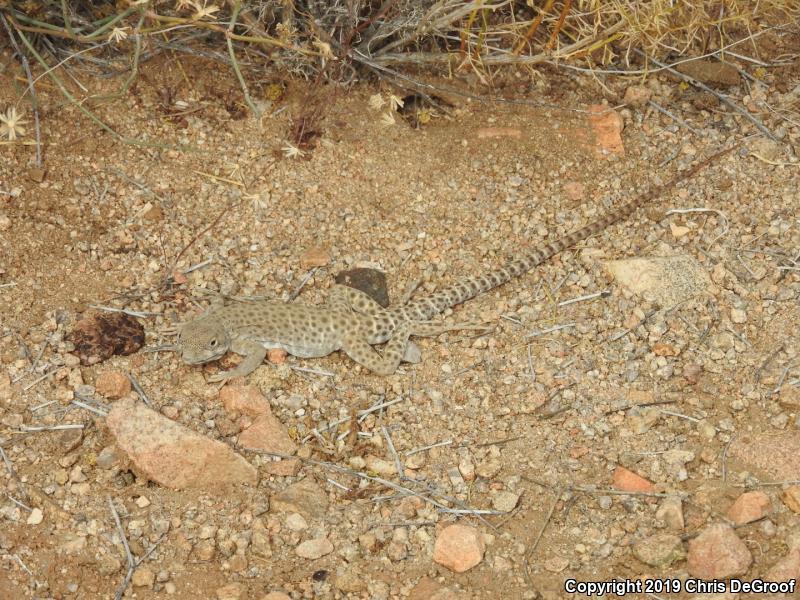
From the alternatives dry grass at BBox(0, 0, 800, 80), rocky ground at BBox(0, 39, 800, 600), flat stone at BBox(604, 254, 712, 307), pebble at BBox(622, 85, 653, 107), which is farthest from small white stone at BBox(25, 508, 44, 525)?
pebble at BBox(622, 85, 653, 107)

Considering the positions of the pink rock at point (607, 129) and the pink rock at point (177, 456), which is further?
the pink rock at point (607, 129)

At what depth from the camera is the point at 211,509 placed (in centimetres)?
503

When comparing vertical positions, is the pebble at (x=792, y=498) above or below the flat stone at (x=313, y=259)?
below

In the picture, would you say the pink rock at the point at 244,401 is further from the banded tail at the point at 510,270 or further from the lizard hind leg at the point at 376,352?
the banded tail at the point at 510,270

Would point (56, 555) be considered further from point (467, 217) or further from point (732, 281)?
point (732, 281)

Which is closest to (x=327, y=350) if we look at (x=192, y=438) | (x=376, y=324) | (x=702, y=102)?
(x=376, y=324)

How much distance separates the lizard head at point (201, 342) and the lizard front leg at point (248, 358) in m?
0.12

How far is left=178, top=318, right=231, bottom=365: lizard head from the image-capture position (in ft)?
18.3

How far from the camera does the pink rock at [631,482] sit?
5102 mm

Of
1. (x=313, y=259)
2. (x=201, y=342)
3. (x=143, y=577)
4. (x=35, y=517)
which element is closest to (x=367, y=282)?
(x=313, y=259)

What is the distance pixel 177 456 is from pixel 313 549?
0.98 meters

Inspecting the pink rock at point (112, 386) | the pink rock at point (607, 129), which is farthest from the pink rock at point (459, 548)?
the pink rock at point (607, 129)

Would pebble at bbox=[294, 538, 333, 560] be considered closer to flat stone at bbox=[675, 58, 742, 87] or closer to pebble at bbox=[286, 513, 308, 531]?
pebble at bbox=[286, 513, 308, 531]

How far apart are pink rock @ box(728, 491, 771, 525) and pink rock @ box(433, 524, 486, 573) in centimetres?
141
